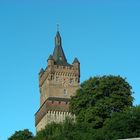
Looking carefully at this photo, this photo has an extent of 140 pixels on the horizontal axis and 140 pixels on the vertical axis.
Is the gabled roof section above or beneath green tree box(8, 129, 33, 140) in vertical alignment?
Result: above

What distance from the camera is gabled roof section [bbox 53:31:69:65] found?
398 ft

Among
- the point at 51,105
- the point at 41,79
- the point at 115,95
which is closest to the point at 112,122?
the point at 115,95

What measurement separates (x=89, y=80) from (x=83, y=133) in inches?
770

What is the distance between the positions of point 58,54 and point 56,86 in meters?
7.56

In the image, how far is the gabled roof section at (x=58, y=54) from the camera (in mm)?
121450

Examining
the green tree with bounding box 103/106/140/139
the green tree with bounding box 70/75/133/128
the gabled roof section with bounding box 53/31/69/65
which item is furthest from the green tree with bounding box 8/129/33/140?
the green tree with bounding box 103/106/140/139

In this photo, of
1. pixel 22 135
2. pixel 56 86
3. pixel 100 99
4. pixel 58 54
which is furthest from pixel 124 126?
pixel 58 54

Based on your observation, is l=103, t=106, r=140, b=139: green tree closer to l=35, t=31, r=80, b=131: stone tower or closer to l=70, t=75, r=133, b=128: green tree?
l=70, t=75, r=133, b=128: green tree

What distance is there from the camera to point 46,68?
120938mm

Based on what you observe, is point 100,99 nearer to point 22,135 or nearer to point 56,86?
point 22,135

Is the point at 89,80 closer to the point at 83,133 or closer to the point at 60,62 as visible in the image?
the point at 83,133

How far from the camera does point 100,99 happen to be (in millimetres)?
78812

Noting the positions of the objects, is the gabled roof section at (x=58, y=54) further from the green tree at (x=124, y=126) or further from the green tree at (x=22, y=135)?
the green tree at (x=124, y=126)

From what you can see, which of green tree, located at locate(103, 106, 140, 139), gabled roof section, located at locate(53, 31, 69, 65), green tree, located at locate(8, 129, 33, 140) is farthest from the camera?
gabled roof section, located at locate(53, 31, 69, 65)
